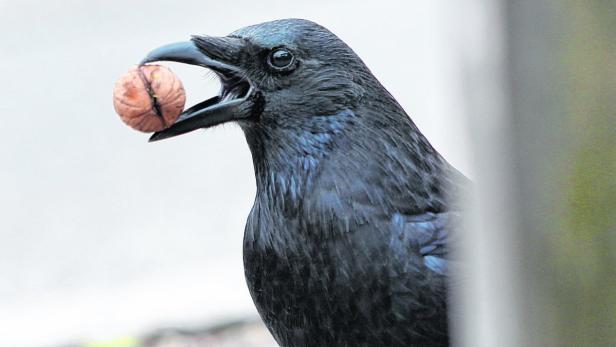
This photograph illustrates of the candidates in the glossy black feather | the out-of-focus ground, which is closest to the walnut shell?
the glossy black feather

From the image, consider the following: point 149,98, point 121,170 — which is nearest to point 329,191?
point 149,98

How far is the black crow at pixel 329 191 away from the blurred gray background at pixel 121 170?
2298 mm

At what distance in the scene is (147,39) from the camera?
8.12 m

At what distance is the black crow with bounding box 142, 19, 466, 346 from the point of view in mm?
3068

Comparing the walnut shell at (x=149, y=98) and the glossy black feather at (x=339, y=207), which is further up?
the walnut shell at (x=149, y=98)

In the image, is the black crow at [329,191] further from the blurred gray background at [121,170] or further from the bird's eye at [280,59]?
the blurred gray background at [121,170]

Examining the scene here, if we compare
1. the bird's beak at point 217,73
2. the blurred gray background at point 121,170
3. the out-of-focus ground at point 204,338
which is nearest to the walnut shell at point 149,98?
the bird's beak at point 217,73

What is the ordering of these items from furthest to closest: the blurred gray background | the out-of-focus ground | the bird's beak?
the blurred gray background < the out-of-focus ground < the bird's beak

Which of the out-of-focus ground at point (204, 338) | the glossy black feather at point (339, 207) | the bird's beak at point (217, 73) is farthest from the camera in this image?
the out-of-focus ground at point (204, 338)

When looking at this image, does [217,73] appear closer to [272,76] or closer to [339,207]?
[272,76]

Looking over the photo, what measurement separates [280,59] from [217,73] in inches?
6.7

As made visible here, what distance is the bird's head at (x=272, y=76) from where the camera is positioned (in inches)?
127

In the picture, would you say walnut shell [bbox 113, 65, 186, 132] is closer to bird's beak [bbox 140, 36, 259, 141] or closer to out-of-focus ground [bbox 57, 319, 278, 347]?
bird's beak [bbox 140, 36, 259, 141]

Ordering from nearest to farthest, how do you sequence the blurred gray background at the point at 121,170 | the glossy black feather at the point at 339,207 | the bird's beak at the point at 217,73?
1. the glossy black feather at the point at 339,207
2. the bird's beak at the point at 217,73
3. the blurred gray background at the point at 121,170
